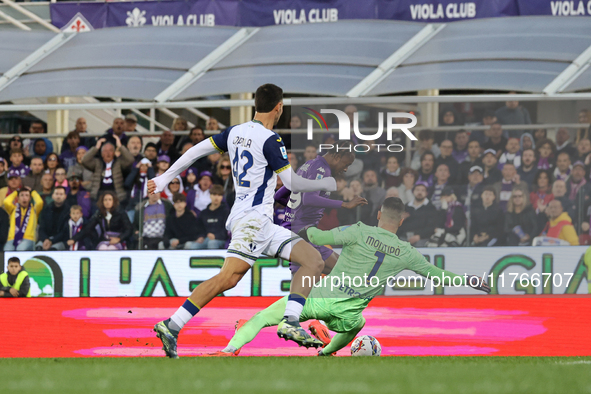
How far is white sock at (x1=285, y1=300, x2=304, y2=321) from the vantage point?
19.0 ft

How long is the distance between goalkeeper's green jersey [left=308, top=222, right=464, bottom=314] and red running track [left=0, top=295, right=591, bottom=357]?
720mm

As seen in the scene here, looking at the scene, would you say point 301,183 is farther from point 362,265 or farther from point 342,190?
point 342,190

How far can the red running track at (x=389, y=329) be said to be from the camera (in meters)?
6.83

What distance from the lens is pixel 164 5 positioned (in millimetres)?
14172

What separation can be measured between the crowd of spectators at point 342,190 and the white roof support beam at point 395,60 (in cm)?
181

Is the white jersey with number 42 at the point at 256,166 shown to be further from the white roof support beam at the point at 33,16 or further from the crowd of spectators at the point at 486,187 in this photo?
the white roof support beam at the point at 33,16

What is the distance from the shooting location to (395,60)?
1145 cm

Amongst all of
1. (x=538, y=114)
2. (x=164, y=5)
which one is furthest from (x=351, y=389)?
(x=164, y=5)

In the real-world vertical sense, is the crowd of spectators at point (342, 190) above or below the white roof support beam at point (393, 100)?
below

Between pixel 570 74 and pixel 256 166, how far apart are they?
19.6 ft

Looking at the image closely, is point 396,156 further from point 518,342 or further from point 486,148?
point 518,342

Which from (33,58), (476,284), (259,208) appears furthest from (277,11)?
(476,284)

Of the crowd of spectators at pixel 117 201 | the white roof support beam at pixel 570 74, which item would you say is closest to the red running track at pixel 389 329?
the crowd of spectators at pixel 117 201

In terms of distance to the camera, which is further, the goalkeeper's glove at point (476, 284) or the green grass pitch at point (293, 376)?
the goalkeeper's glove at point (476, 284)
